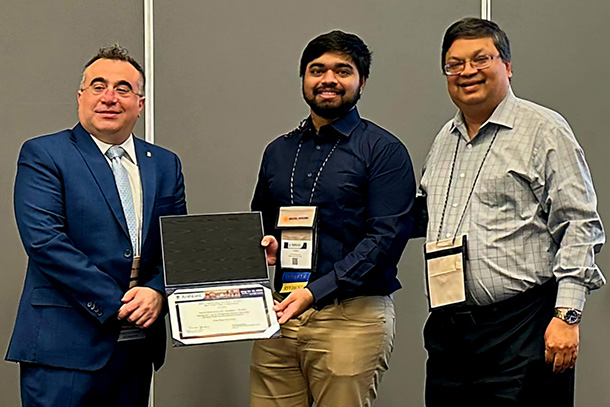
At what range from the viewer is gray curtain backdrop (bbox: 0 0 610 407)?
2.94 metres

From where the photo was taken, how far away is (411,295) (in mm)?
3197

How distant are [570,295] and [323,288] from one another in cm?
68

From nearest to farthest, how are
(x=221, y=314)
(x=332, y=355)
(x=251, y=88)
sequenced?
(x=221, y=314)
(x=332, y=355)
(x=251, y=88)

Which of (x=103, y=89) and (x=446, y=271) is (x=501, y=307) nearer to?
(x=446, y=271)

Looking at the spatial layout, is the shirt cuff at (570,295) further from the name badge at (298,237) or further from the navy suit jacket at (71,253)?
the navy suit jacket at (71,253)

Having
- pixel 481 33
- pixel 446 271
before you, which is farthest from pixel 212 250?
pixel 481 33

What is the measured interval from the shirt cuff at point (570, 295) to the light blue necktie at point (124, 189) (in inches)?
46.3

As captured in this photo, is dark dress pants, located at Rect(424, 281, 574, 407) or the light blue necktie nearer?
dark dress pants, located at Rect(424, 281, 574, 407)

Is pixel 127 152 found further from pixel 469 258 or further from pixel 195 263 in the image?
pixel 469 258

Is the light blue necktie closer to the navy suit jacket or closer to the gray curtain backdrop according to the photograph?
the navy suit jacket

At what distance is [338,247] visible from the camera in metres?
2.26

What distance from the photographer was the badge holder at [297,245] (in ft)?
7.36

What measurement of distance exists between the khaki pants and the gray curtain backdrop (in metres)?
0.79

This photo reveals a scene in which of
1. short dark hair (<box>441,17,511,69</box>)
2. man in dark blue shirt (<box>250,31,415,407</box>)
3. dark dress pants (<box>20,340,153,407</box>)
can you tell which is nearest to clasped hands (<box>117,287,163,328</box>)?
dark dress pants (<box>20,340,153,407</box>)
